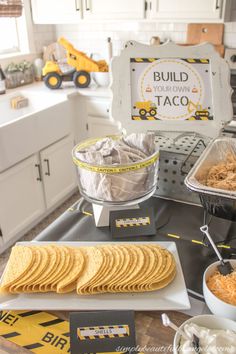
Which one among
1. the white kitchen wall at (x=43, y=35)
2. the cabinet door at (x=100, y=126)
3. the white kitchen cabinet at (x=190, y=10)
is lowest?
the cabinet door at (x=100, y=126)

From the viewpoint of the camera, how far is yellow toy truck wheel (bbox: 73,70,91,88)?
279cm

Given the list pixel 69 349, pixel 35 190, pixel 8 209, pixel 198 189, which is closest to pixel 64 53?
pixel 35 190

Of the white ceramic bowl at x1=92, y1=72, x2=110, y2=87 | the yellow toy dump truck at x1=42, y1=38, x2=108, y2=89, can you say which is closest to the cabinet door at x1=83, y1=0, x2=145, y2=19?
the yellow toy dump truck at x1=42, y1=38, x2=108, y2=89

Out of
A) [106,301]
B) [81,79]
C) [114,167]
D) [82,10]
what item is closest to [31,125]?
[81,79]

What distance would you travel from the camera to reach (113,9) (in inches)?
101

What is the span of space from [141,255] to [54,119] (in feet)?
5.96

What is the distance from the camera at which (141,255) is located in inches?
34.2

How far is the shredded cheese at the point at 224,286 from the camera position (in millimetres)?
726

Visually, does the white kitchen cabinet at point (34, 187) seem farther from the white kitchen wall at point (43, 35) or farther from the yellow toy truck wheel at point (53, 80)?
the white kitchen wall at point (43, 35)

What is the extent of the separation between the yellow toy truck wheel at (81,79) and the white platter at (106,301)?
2266 mm

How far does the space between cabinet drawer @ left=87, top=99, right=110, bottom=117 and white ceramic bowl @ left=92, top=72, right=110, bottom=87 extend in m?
0.22

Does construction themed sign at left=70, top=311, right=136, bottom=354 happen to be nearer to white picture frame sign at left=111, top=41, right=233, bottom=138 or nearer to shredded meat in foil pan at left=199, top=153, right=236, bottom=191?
shredded meat in foil pan at left=199, top=153, right=236, bottom=191

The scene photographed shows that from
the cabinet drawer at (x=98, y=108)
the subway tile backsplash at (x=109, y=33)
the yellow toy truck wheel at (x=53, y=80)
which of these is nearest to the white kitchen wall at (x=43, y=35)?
the subway tile backsplash at (x=109, y=33)

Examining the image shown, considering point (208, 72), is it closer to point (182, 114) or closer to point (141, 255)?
point (182, 114)
